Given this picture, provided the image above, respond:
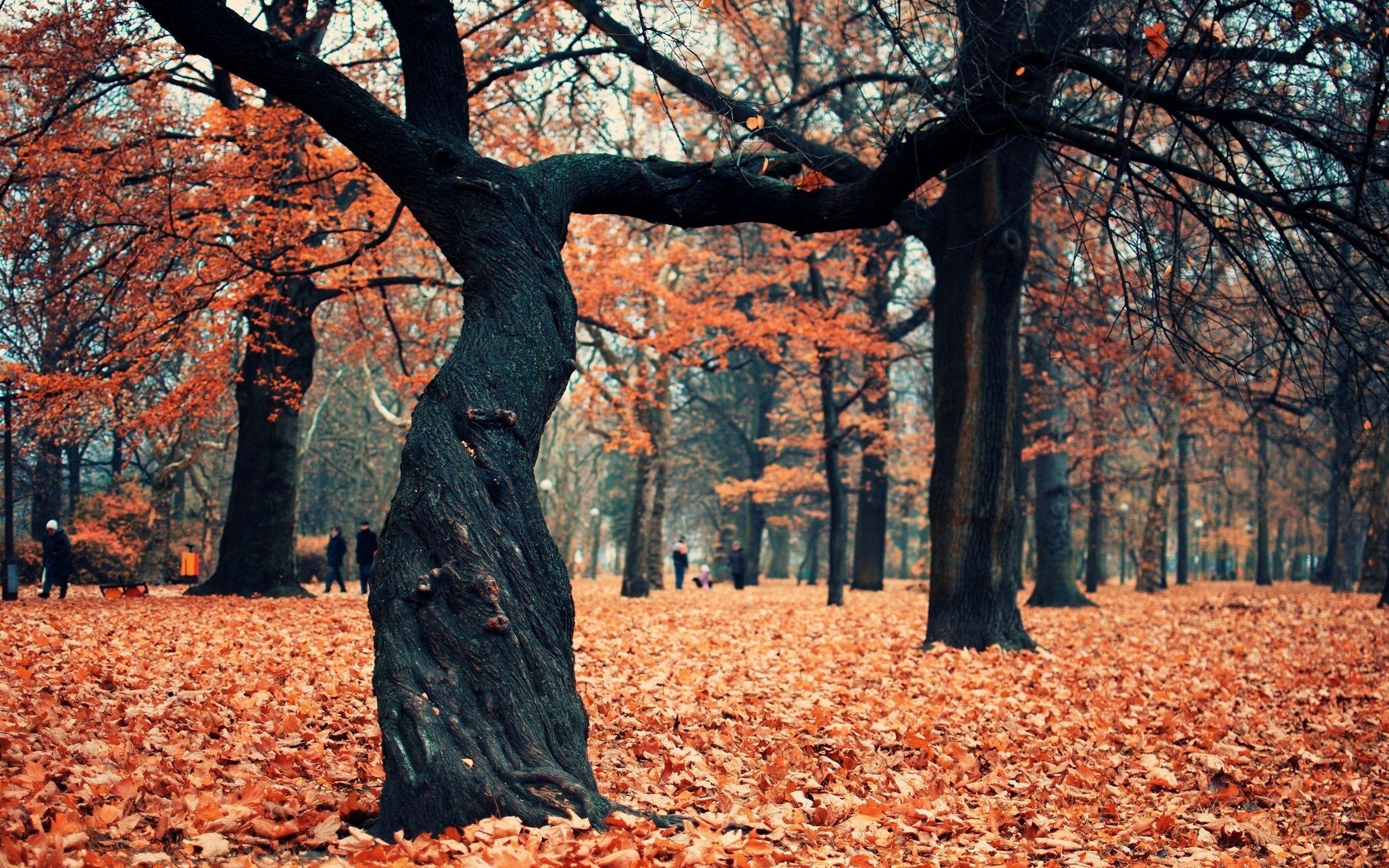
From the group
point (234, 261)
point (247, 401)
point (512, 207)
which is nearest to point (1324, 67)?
point (512, 207)

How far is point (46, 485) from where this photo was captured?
27000 mm

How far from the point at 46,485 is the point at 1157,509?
28.2 meters

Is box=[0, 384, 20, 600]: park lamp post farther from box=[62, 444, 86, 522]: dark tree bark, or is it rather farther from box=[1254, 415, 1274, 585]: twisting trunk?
box=[1254, 415, 1274, 585]: twisting trunk

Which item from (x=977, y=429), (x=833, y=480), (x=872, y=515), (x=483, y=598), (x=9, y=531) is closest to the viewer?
(x=483, y=598)

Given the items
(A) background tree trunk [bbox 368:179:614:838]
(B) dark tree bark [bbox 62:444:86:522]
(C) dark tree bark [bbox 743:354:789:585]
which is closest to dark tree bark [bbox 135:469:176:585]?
(B) dark tree bark [bbox 62:444:86:522]

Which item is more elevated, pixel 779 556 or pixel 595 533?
pixel 595 533

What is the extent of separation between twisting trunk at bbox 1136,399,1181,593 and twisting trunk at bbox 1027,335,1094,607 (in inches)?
170

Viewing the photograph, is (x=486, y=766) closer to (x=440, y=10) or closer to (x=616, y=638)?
(x=440, y=10)

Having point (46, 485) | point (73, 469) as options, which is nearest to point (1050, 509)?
point (46, 485)

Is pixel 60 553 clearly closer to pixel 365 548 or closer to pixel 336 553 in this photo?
pixel 365 548

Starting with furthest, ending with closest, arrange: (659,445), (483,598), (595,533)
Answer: (595,533)
(659,445)
(483,598)

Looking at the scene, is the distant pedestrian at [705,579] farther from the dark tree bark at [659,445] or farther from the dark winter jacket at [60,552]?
the dark winter jacket at [60,552]

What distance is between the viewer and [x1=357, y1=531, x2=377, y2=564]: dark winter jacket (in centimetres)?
2048

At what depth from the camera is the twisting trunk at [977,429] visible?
452 inches
